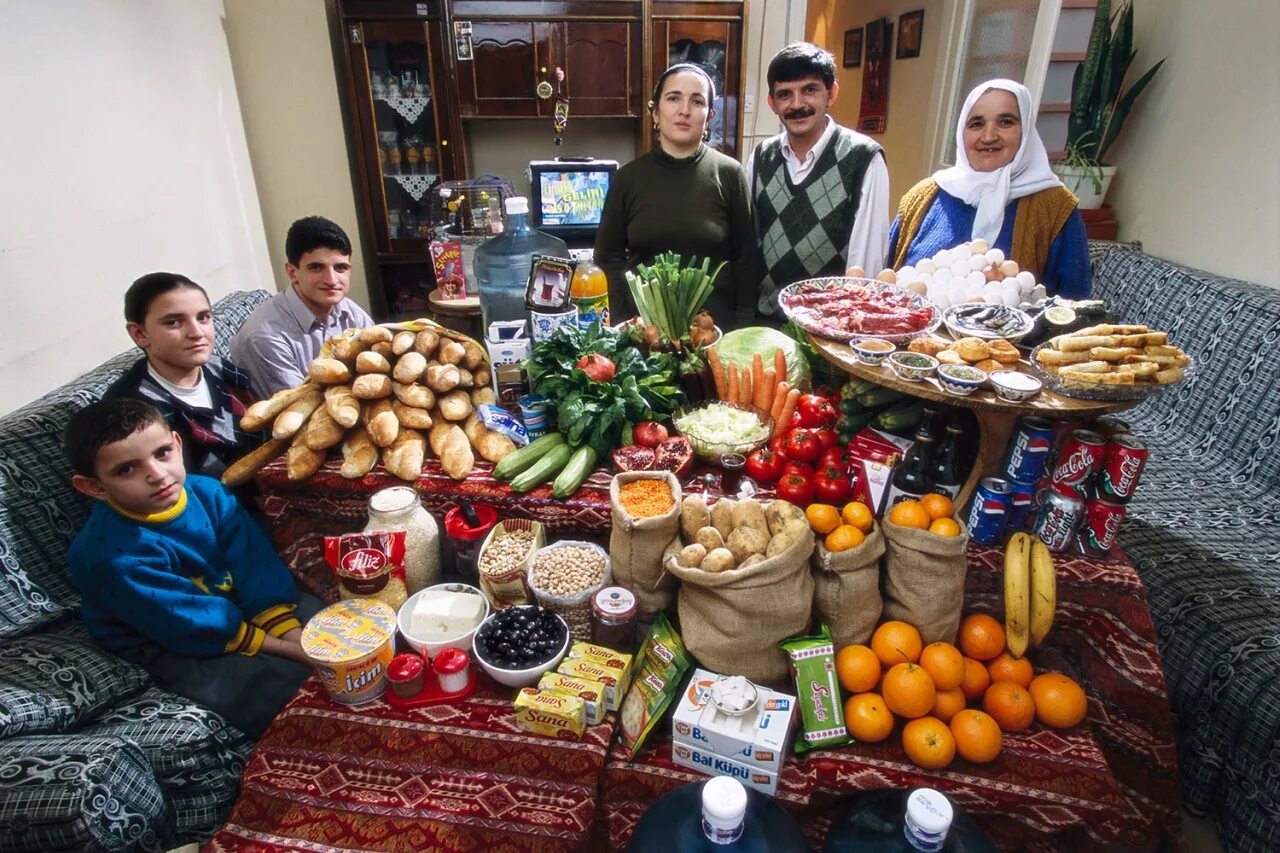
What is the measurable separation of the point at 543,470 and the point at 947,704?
1109 mm

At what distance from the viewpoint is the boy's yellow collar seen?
1608 millimetres

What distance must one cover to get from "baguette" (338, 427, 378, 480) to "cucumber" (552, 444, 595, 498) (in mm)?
522

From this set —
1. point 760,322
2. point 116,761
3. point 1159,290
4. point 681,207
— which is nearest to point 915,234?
point 760,322

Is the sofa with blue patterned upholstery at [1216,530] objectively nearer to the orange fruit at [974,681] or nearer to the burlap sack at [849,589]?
the orange fruit at [974,681]

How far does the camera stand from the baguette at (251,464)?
6.24ft

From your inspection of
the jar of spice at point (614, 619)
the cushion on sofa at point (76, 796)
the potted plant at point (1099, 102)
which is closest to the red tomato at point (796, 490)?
the jar of spice at point (614, 619)

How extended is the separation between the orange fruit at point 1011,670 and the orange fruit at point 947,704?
0.14m

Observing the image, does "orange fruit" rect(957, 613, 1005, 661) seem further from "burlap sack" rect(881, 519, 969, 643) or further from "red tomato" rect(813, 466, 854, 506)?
"red tomato" rect(813, 466, 854, 506)

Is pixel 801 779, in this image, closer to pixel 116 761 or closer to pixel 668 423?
pixel 668 423

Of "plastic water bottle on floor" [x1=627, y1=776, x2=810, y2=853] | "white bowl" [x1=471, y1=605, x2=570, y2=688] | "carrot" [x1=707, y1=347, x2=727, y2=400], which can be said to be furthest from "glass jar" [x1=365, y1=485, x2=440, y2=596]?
"carrot" [x1=707, y1=347, x2=727, y2=400]

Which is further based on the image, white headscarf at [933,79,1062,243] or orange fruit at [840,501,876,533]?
white headscarf at [933,79,1062,243]

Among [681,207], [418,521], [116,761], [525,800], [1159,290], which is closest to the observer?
[525,800]

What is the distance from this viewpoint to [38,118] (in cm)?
267

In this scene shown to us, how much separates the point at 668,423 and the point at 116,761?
1.56 meters
